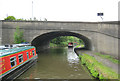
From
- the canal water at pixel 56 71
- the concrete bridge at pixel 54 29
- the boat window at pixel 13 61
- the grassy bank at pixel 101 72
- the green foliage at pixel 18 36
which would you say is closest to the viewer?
the grassy bank at pixel 101 72

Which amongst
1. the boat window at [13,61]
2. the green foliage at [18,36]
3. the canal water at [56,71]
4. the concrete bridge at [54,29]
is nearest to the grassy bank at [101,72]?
the canal water at [56,71]

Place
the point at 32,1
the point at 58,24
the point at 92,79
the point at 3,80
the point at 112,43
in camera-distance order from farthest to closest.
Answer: the point at 32,1 < the point at 58,24 < the point at 112,43 < the point at 92,79 < the point at 3,80

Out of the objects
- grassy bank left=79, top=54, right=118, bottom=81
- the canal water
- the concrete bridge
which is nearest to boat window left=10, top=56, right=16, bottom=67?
the canal water

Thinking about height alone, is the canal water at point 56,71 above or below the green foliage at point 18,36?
below

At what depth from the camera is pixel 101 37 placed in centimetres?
1811

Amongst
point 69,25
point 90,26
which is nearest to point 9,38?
point 69,25

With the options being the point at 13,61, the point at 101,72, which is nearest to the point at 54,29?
the point at 13,61

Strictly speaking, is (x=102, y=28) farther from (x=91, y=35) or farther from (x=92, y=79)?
(x=92, y=79)

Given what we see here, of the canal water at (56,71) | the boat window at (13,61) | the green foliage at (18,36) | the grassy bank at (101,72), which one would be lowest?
the canal water at (56,71)

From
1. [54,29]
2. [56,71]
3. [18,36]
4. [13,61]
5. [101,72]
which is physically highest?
[54,29]

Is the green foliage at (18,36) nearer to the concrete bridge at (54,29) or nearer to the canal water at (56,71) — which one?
the concrete bridge at (54,29)

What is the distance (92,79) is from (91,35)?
1244 cm

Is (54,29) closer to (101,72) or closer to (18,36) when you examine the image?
(18,36)

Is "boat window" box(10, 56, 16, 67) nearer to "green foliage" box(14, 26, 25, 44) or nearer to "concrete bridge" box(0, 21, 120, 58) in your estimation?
"green foliage" box(14, 26, 25, 44)
